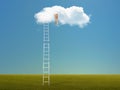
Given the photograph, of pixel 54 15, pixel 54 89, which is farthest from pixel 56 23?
pixel 54 89

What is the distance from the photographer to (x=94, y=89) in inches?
1220

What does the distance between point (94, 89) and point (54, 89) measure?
351 centimetres

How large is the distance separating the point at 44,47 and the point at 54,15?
3.03 meters

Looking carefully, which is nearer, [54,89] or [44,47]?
[54,89]

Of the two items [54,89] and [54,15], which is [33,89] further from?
[54,15]

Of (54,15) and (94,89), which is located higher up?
(54,15)

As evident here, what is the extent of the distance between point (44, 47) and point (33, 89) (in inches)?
187

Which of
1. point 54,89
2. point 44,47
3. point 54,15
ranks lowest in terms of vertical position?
point 54,89

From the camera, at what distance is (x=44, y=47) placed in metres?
33.0

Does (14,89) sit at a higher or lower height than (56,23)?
lower

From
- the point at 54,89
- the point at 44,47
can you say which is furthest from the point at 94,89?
the point at 44,47

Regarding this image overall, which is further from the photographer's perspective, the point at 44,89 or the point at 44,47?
the point at 44,47

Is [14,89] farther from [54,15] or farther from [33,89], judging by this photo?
[54,15]

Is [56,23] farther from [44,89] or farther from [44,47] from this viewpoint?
[44,89]
